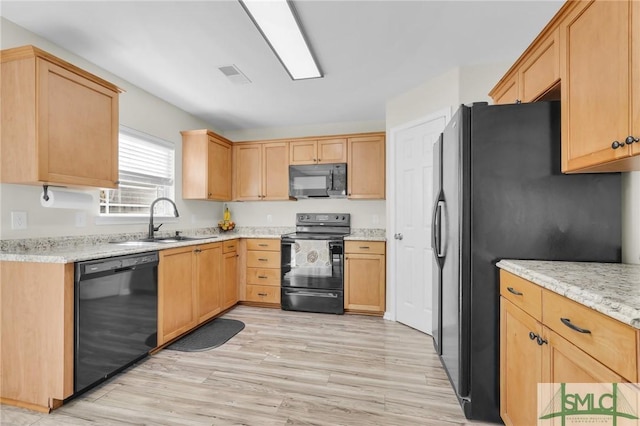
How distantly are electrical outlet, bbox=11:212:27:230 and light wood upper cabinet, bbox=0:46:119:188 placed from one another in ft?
0.90

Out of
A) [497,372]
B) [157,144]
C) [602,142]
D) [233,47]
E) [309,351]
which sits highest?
[233,47]

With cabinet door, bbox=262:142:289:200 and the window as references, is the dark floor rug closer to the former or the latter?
the window

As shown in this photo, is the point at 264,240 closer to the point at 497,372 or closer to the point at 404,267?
the point at 404,267

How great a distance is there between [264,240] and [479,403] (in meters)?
2.87

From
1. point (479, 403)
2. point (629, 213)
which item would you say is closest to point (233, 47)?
point (629, 213)

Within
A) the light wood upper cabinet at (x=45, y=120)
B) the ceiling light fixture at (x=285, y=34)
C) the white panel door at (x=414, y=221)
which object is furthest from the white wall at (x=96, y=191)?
the white panel door at (x=414, y=221)

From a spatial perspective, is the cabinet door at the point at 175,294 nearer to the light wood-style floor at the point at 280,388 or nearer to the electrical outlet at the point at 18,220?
the light wood-style floor at the point at 280,388

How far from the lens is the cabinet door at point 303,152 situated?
408cm

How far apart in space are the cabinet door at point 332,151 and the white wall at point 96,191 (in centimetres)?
178

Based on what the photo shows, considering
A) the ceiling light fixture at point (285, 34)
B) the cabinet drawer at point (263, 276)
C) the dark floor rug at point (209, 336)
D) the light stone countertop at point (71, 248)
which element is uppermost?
the ceiling light fixture at point (285, 34)

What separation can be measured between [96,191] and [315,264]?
93.1 inches

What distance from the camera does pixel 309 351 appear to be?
2584mm

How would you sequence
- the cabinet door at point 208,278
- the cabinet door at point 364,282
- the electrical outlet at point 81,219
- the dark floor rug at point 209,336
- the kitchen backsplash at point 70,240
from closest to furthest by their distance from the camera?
the kitchen backsplash at point 70,240, the electrical outlet at point 81,219, the dark floor rug at point 209,336, the cabinet door at point 208,278, the cabinet door at point 364,282

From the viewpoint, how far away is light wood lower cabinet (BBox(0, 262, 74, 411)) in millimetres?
1767
